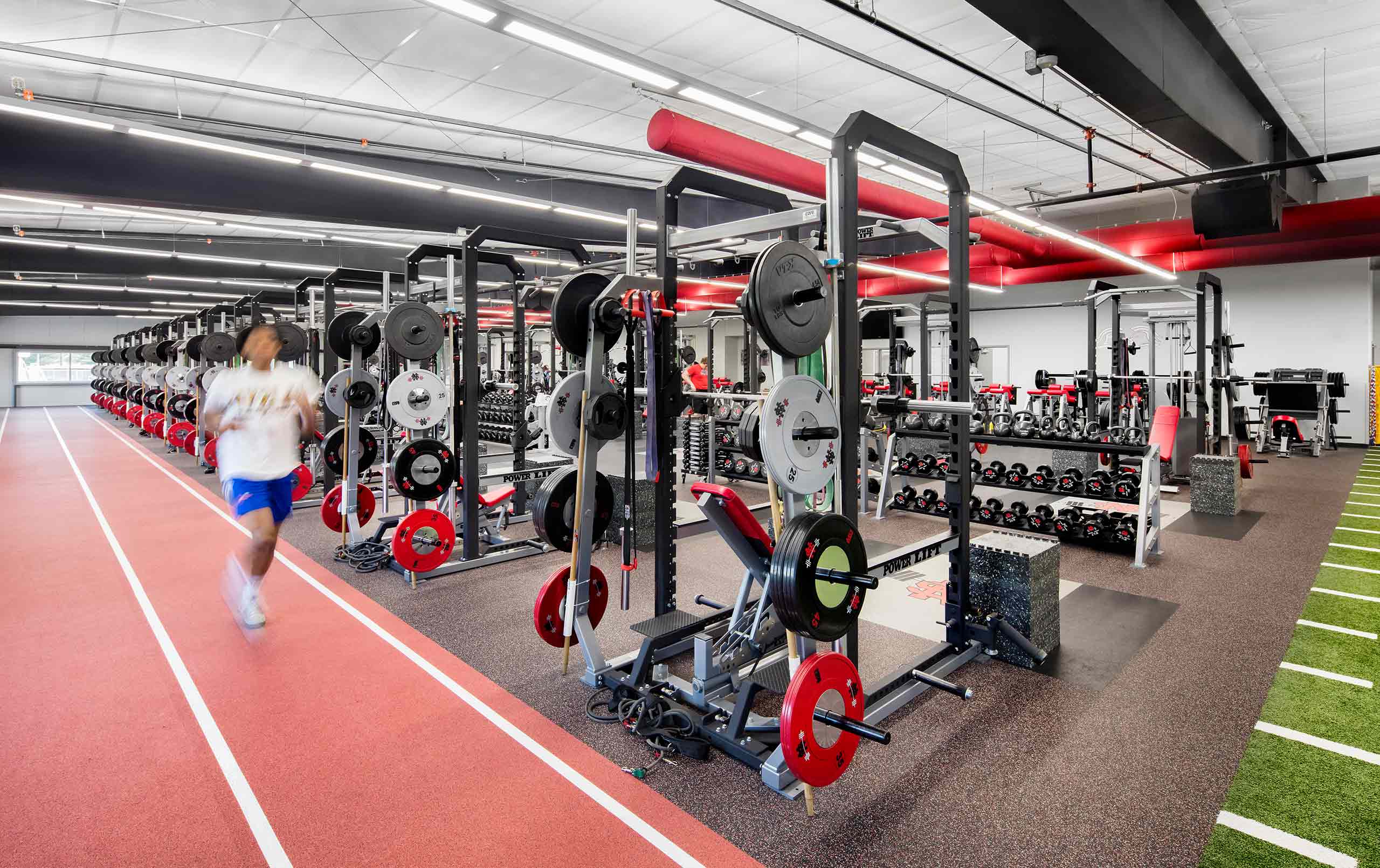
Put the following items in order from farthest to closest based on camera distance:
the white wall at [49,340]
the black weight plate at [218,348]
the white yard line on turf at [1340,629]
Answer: the white wall at [49,340]
the black weight plate at [218,348]
the white yard line on turf at [1340,629]

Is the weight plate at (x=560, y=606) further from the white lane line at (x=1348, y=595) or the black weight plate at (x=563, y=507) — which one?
the white lane line at (x=1348, y=595)

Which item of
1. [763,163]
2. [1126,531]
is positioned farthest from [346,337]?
[1126,531]

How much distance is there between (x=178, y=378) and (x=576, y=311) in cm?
931

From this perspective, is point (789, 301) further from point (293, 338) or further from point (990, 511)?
point (293, 338)

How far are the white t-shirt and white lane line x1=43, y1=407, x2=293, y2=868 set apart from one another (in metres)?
0.87

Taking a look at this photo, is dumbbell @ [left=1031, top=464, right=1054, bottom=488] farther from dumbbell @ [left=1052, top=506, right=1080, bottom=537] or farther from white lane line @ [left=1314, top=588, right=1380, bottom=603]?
white lane line @ [left=1314, top=588, right=1380, bottom=603]

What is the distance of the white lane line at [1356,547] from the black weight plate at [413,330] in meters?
6.45

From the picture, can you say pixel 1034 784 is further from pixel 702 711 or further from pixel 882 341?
pixel 882 341

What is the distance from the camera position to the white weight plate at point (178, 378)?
9375 millimetres

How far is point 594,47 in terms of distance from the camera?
3.60 meters

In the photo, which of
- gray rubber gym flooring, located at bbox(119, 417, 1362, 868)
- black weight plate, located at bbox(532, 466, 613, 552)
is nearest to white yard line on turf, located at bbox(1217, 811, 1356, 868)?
gray rubber gym flooring, located at bbox(119, 417, 1362, 868)

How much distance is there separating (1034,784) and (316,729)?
245 centimetres

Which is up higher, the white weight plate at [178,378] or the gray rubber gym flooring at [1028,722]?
the white weight plate at [178,378]

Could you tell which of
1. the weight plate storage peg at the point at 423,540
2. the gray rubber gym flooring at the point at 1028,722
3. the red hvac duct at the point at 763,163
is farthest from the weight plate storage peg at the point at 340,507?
the red hvac duct at the point at 763,163
